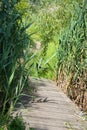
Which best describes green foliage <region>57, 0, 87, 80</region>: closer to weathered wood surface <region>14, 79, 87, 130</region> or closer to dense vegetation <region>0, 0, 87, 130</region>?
dense vegetation <region>0, 0, 87, 130</region>

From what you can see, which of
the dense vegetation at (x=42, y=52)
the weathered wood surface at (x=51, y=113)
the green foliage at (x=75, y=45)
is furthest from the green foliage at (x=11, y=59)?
the green foliage at (x=75, y=45)

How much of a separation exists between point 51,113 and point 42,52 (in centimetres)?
541

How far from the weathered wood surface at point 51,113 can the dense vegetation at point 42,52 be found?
0.42m

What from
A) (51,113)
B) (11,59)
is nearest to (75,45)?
(51,113)

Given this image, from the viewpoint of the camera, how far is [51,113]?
6473mm

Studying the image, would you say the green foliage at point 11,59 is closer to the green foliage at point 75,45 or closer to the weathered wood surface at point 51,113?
the weathered wood surface at point 51,113

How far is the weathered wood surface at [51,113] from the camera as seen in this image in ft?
18.9

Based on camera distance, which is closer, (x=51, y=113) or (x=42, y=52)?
(x=51, y=113)

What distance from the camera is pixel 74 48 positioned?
340 inches

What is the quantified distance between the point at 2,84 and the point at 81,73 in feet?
10.8

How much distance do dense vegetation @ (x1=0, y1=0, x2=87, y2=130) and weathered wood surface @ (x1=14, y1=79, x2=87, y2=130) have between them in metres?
0.42

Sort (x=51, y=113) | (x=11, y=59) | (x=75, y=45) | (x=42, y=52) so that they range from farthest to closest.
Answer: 1. (x=42, y=52)
2. (x=75, y=45)
3. (x=51, y=113)
4. (x=11, y=59)

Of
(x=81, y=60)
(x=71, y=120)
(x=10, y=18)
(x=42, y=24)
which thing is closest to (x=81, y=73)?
(x=81, y=60)

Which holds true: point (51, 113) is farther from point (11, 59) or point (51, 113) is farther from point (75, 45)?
point (75, 45)
